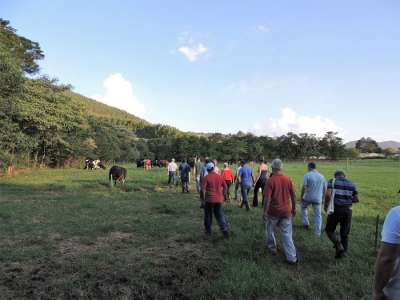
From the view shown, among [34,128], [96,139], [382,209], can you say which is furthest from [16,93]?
[96,139]

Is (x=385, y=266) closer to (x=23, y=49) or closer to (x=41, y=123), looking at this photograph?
(x=41, y=123)

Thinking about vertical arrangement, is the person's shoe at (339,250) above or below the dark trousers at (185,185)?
below

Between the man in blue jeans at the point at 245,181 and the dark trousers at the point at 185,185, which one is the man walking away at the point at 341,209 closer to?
the man in blue jeans at the point at 245,181

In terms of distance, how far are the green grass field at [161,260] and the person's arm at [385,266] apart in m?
2.50

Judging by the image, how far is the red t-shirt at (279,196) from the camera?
6430mm

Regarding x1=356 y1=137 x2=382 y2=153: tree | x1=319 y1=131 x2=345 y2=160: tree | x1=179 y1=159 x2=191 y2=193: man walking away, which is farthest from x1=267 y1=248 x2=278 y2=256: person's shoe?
x1=356 y1=137 x2=382 y2=153: tree

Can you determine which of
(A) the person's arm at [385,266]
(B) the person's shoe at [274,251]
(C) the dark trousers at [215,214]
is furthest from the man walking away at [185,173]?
(A) the person's arm at [385,266]

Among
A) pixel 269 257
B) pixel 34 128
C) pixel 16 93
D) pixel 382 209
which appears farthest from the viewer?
pixel 34 128

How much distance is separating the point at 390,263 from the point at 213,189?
5.80 metres

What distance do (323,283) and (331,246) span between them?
7.40 feet

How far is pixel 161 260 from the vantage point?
6.23 meters

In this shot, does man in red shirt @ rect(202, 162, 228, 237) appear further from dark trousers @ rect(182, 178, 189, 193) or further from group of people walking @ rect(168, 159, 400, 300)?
dark trousers @ rect(182, 178, 189, 193)

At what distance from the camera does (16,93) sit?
77.9 ft

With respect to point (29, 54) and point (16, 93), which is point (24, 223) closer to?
A: point (16, 93)
